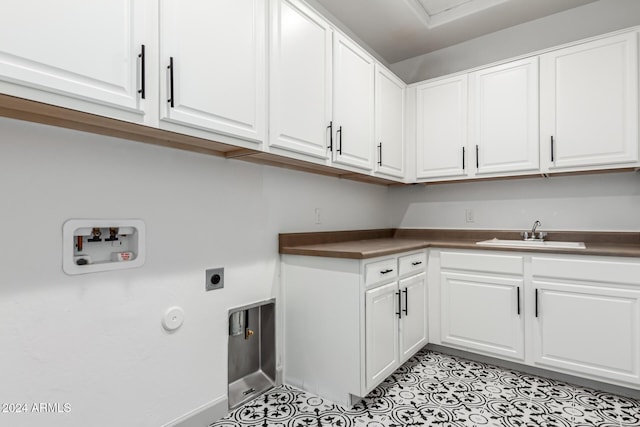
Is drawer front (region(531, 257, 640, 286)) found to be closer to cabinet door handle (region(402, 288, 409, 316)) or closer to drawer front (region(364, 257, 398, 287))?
cabinet door handle (region(402, 288, 409, 316))

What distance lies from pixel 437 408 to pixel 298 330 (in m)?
0.88

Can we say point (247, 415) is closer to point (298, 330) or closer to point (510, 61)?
point (298, 330)

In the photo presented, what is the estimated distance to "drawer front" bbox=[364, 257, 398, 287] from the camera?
194cm

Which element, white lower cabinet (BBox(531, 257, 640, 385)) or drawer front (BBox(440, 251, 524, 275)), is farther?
drawer front (BBox(440, 251, 524, 275))

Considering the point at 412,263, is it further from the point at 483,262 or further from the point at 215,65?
the point at 215,65

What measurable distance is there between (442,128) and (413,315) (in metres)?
1.52

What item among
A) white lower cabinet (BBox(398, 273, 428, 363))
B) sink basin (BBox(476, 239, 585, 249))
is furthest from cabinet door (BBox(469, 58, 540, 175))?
white lower cabinet (BBox(398, 273, 428, 363))

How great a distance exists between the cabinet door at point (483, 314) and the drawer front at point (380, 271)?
0.64 m

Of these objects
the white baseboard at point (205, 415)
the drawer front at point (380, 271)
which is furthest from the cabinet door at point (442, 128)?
the white baseboard at point (205, 415)

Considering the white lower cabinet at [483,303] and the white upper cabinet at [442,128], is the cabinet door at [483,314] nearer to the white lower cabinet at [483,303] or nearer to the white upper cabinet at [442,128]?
the white lower cabinet at [483,303]

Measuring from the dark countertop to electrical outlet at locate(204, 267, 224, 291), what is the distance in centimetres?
→ 45

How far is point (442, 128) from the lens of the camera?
288cm

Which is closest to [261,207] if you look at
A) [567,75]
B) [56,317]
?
[56,317]

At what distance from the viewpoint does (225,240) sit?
1.88 meters
